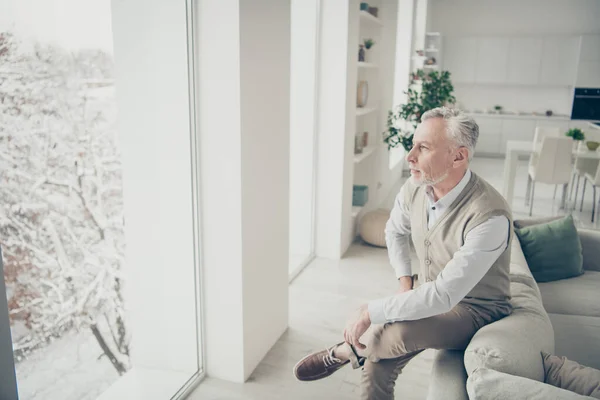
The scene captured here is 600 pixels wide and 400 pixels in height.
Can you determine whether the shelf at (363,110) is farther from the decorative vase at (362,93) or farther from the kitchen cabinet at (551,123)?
the kitchen cabinet at (551,123)

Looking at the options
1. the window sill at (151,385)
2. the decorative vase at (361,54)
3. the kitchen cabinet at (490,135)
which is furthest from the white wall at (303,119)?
the kitchen cabinet at (490,135)

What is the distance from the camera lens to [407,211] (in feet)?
7.32

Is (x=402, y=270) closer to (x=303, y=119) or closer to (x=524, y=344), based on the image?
(x=524, y=344)

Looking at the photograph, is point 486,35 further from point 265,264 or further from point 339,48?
point 265,264

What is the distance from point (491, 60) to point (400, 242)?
28.2ft

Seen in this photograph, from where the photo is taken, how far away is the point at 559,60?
31.3 ft

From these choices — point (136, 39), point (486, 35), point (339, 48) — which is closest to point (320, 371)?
point (136, 39)

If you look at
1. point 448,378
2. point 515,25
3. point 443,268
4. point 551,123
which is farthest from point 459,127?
point 515,25

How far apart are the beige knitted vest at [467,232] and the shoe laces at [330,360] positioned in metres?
0.50

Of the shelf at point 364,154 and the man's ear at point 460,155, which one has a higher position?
the man's ear at point 460,155

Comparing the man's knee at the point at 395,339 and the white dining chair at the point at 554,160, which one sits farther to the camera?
the white dining chair at the point at 554,160

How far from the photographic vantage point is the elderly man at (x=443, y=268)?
1.81 meters

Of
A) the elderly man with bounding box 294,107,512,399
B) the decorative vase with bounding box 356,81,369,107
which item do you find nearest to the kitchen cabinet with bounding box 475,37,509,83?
the decorative vase with bounding box 356,81,369,107

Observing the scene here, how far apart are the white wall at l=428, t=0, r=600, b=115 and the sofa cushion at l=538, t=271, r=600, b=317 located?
25.9 feet
